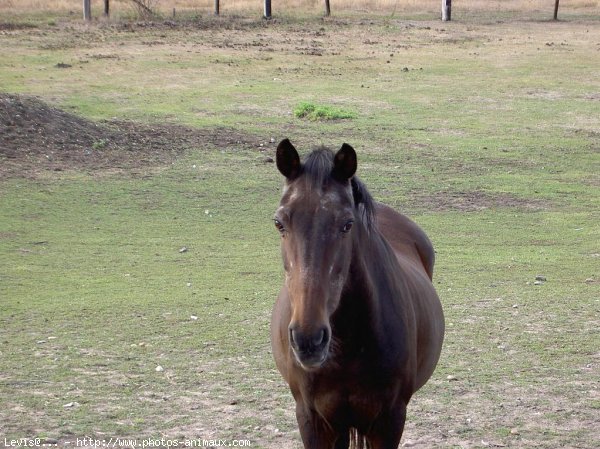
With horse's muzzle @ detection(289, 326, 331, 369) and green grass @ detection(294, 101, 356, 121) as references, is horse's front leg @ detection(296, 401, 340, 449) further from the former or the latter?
green grass @ detection(294, 101, 356, 121)

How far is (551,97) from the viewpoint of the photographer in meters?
22.0

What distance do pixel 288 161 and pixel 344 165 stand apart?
236 mm

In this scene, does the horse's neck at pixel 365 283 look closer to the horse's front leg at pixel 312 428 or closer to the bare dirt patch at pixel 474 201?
the horse's front leg at pixel 312 428

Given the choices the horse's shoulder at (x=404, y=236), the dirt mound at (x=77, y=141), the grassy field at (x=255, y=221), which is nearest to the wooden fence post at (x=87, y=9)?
the grassy field at (x=255, y=221)

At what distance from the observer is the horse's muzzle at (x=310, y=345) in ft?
11.2

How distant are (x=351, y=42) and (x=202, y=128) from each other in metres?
11.6

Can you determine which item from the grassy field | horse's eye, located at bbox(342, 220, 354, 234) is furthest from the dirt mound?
horse's eye, located at bbox(342, 220, 354, 234)

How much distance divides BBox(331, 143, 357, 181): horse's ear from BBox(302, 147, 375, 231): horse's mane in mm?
26

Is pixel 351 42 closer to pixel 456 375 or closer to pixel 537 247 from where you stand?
pixel 537 247

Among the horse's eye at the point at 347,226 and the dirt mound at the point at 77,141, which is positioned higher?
the horse's eye at the point at 347,226

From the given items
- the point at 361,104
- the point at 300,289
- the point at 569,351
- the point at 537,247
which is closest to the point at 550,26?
the point at 361,104

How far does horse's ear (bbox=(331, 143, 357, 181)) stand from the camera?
393 cm

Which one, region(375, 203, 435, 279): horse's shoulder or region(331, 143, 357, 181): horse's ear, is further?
region(375, 203, 435, 279): horse's shoulder

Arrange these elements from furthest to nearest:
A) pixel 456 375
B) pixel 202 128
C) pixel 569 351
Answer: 1. pixel 202 128
2. pixel 569 351
3. pixel 456 375
